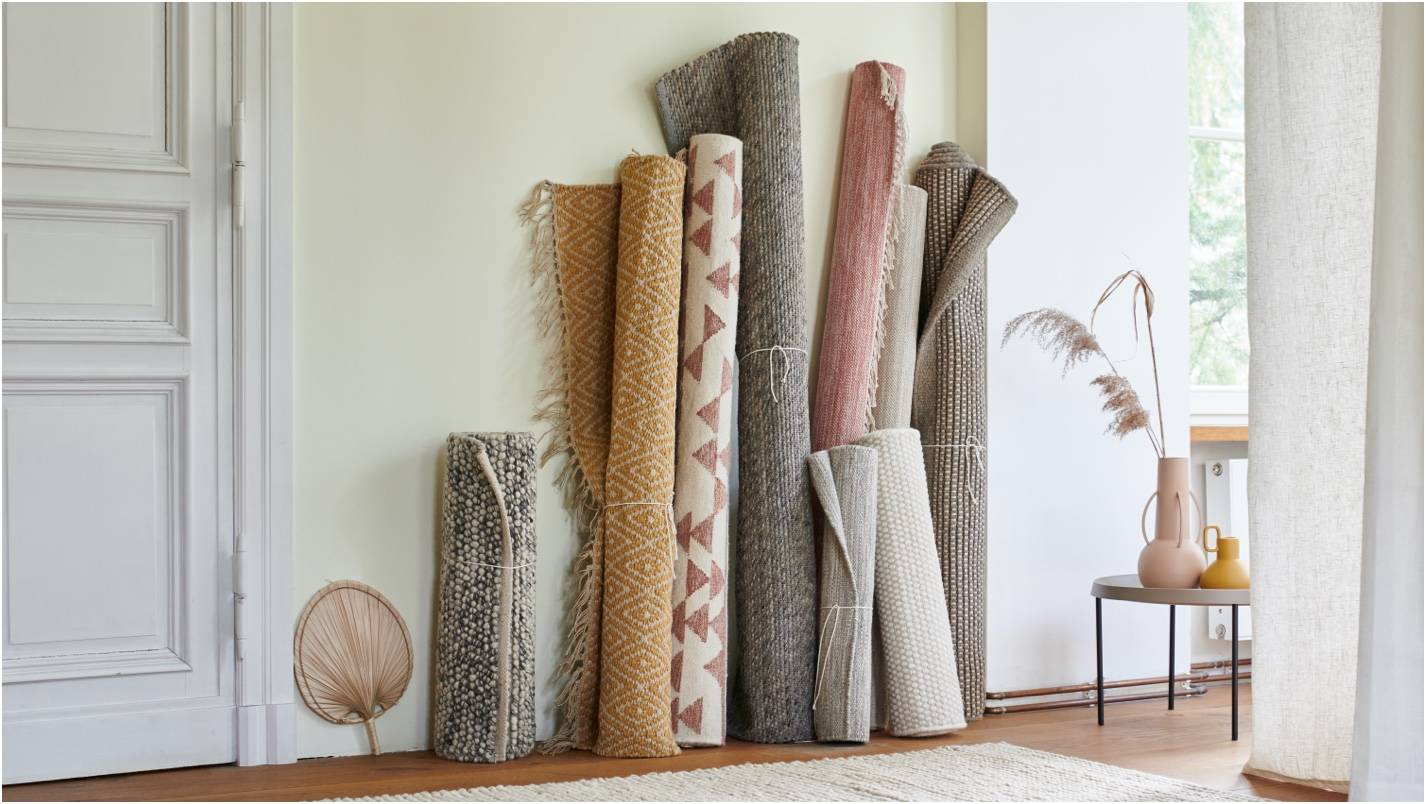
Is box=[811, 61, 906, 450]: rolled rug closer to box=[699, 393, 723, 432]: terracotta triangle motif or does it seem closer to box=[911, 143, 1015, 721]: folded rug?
box=[911, 143, 1015, 721]: folded rug

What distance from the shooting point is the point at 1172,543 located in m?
2.88

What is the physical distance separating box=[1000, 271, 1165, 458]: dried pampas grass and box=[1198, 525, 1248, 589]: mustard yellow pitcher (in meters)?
0.34

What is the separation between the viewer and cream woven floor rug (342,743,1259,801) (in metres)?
2.14

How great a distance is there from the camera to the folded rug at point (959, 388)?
2.96 meters

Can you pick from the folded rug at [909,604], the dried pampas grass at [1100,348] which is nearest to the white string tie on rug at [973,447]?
the folded rug at [909,604]

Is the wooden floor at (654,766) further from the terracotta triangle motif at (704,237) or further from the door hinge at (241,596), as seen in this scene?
the terracotta triangle motif at (704,237)

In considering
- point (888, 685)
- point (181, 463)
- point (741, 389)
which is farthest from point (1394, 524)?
point (181, 463)

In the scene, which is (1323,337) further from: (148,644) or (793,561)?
(148,644)

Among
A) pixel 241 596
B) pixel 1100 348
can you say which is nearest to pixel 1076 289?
pixel 1100 348

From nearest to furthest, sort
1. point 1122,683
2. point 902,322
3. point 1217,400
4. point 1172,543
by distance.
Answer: point 1172,543 < point 902,322 < point 1122,683 < point 1217,400

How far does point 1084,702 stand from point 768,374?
1.22 meters

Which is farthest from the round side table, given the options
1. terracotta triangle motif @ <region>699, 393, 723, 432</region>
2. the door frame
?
the door frame

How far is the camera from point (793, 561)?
272cm

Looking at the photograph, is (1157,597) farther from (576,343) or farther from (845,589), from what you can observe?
(576,343)
